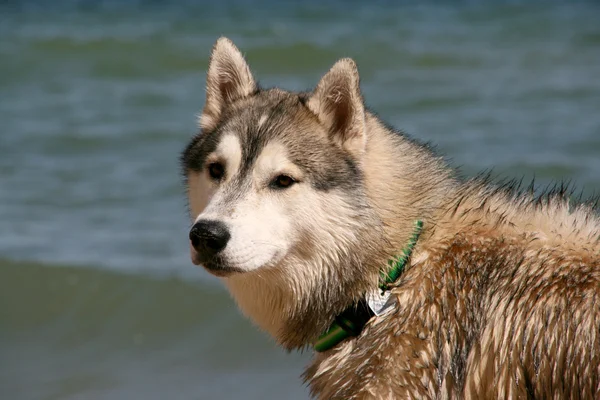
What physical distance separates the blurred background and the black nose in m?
2.53

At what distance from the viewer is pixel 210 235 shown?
4.30 m

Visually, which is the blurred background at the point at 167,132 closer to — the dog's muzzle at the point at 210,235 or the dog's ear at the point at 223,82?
the dog's ear at the point at 223,82

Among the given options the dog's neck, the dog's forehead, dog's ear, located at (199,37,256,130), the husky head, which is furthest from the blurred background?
the dog's forehead

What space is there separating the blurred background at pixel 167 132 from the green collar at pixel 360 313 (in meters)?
2.22

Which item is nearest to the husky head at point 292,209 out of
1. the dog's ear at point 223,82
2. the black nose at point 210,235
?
the black nose at point 210,235

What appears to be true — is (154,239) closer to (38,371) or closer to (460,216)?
(38,371)

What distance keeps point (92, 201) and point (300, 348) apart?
20.4 feet

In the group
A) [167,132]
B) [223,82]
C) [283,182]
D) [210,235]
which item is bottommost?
[167,132]

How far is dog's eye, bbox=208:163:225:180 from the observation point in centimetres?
466

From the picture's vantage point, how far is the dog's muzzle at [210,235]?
14.1ft

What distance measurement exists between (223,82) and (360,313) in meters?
1.37

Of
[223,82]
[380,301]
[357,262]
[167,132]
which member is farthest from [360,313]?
[167,132]

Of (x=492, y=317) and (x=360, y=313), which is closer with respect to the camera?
(x=492, y=317)

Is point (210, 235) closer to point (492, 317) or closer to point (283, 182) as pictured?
point (283, 182)
